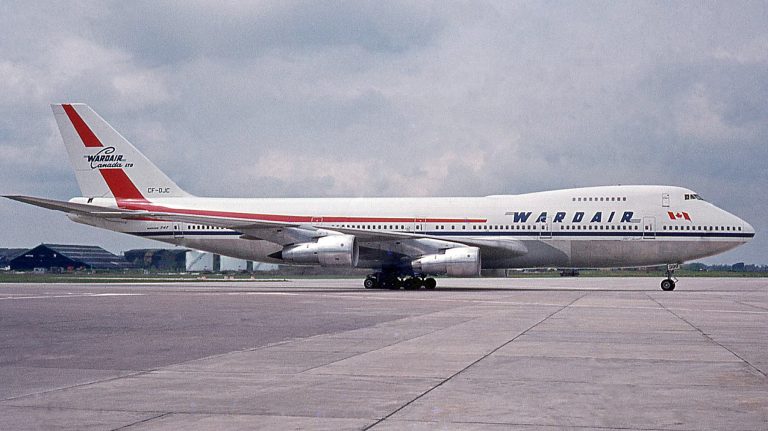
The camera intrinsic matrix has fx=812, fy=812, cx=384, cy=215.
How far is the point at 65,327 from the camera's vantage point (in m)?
Answer: 14.1

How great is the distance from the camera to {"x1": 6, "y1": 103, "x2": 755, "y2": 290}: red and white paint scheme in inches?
1247

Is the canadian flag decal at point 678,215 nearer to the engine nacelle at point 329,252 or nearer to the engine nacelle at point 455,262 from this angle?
the engine nacelle at point 455,262

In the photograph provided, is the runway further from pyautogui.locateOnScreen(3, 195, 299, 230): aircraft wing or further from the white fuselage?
the white fuselage

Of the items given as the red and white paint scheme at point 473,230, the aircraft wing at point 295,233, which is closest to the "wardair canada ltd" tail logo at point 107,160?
the red and white paint scheme at point 473,230

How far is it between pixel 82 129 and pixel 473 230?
18052 mm

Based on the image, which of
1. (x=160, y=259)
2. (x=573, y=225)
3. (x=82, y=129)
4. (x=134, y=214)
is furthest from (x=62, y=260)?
(x=573, y=225)

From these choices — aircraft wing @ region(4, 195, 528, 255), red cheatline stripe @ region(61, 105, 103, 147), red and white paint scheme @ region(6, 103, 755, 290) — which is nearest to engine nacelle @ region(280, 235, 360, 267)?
red and white paint scheme @ region(6, 103, 755, 290)

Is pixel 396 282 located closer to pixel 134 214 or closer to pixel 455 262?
pixel 455 262

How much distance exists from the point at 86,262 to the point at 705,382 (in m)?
129

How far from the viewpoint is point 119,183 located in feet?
120

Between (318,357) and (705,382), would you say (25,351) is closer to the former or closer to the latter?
(318,357)

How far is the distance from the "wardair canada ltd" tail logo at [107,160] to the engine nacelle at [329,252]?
996 cm

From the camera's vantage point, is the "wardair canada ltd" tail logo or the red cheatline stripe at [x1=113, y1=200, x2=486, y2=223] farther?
the "wardair canada ltd" tail logo

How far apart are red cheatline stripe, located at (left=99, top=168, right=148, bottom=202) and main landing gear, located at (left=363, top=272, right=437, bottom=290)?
11152 millimetres
